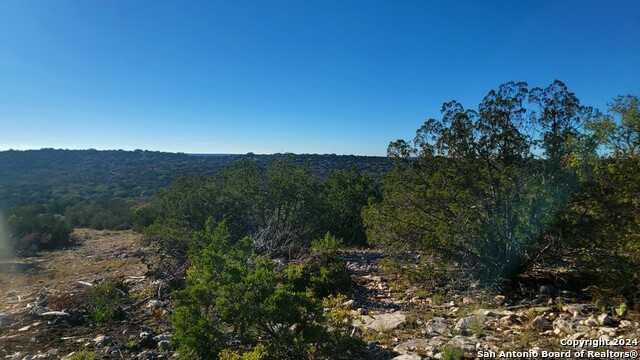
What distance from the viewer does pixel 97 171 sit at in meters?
67.2

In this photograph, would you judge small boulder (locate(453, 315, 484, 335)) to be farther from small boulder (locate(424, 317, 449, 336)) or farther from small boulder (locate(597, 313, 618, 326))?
small boulder (locate(597, 313, 618, 326))

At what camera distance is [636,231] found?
601 centimetres

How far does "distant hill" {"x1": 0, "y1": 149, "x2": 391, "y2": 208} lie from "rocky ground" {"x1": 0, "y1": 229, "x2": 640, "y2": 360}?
19.7 m

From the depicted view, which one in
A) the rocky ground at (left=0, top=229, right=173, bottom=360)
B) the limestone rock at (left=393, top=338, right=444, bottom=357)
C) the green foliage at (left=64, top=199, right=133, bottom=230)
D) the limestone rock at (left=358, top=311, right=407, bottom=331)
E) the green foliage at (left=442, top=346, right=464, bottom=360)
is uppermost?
the green foliage at (left=442, top=346, right=464, bottom=360)

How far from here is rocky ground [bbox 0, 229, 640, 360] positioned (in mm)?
5297

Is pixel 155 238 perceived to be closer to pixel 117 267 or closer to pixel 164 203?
pixel 117 267

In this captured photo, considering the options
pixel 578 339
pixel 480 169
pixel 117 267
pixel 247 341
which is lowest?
pixel 117 267

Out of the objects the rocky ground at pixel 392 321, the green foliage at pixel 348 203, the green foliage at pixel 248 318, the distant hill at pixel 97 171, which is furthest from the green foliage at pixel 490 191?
the distant hill at pixel 97 171

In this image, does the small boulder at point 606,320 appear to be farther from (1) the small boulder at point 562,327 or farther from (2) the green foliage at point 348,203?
(2) the green foliage at point 348,203

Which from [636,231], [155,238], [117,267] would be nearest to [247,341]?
[636,231]

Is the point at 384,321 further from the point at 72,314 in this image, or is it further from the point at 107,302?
the point at 72,314

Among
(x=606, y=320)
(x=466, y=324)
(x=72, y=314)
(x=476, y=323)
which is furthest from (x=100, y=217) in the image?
(x=606, y=320)

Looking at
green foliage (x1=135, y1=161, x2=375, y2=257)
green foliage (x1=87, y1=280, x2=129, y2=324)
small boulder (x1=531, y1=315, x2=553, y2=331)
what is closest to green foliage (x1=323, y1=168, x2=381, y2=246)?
green foliage (x1=135, y1=161, x2=375, y2=257)

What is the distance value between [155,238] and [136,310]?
366 centimetres
